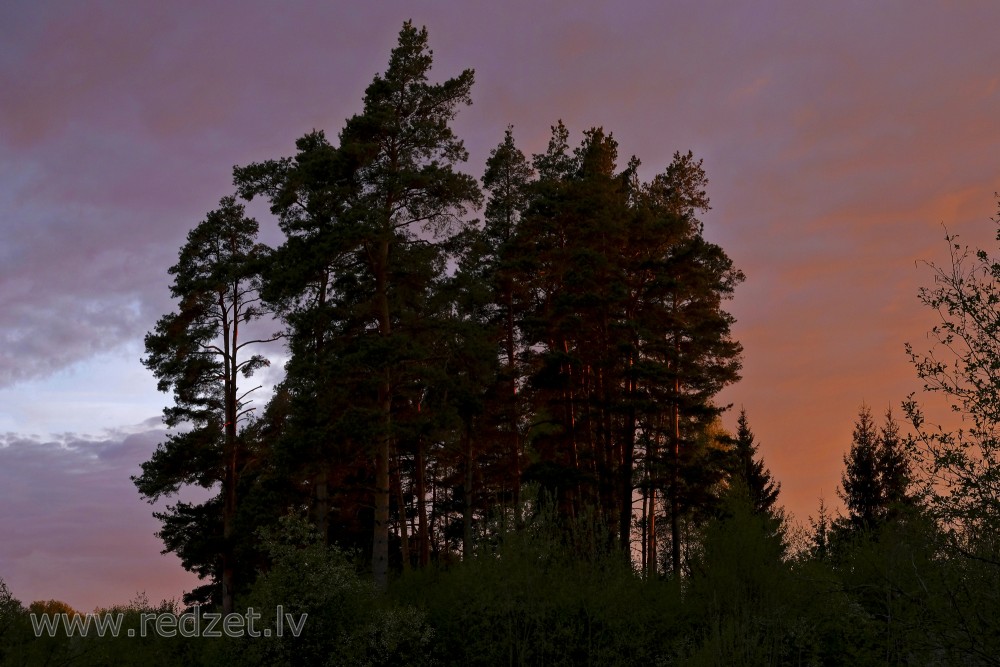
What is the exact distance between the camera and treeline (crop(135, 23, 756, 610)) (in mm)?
27484

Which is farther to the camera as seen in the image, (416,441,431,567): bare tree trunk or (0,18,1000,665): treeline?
(416,441,431,567): bare tree trunk

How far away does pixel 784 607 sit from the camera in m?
21.3

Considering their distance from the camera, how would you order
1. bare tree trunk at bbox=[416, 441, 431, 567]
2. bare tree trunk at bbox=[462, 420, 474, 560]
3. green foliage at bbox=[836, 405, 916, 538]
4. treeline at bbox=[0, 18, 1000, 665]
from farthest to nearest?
green foliage at bbox=[836, 405, 916, 538], bare tree trunk at bbox=[416, 441, 431, 567], bare tree trunk at bbox=[462, 420, 474, 560], treeline at bbox=[0, 18, 1000, 665]

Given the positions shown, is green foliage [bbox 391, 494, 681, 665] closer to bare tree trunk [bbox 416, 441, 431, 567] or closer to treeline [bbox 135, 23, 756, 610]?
treeline [bbox 135, 23, 756, 610]

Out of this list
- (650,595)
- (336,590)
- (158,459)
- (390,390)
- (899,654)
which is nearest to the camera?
(899,654)

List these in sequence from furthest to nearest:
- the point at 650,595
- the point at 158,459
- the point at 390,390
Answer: the point at 158,459, the point at 390,390, the point at 650,595

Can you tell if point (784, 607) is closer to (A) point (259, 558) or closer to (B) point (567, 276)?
(B) point (567, 276)

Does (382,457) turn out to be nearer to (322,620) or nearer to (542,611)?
(322,620)

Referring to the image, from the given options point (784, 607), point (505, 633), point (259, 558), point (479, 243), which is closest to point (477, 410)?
point (479, 243)

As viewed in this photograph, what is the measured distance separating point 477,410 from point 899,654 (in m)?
15.2

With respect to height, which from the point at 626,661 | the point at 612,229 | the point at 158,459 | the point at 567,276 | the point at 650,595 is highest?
the point at 612,229

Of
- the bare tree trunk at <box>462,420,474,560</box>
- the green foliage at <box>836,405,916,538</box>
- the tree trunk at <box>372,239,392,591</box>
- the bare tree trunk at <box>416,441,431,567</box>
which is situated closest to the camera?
the tree trunk at <box>372,239,392,591</box>

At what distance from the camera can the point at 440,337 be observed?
2859cm

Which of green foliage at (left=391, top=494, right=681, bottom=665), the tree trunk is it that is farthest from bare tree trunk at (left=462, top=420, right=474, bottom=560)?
green foliage at (left=391, top=494, right=681, bottom=665)
